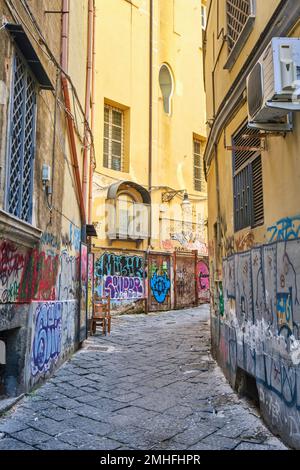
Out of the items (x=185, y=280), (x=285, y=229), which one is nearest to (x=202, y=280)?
(x=185, y=280)

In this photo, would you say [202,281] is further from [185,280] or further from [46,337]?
[46,337]

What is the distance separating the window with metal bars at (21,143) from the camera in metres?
4.64

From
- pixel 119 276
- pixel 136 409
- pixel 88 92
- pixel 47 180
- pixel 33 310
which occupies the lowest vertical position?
pixel 136 409

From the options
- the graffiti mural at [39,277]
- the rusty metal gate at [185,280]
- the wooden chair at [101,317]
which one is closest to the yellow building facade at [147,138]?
the rusty metal gate at [185,280]

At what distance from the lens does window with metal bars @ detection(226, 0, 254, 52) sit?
16.8ft

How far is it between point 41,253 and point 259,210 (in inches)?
113

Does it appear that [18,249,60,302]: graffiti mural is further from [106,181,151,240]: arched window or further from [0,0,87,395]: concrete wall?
[106,181,151,240]: arched window

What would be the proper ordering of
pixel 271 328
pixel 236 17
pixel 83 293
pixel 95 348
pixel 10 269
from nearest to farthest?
pixel 271 328 < pixel 10 269 < pixel 236 17 < pixel 95 348 < pixel 83 293

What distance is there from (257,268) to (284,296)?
779mm

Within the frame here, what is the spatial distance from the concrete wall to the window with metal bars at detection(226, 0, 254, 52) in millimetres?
2565

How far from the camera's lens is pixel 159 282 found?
15.5m

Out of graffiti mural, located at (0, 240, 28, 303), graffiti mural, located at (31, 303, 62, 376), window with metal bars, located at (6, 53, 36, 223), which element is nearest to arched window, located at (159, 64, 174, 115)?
window with metal bars, located at (6, 53, 36, 223)

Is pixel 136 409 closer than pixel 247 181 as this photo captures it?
Yes

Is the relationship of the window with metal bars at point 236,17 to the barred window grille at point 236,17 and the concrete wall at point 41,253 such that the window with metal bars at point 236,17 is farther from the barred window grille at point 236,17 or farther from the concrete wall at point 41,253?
the concrete wall at point 41,253
